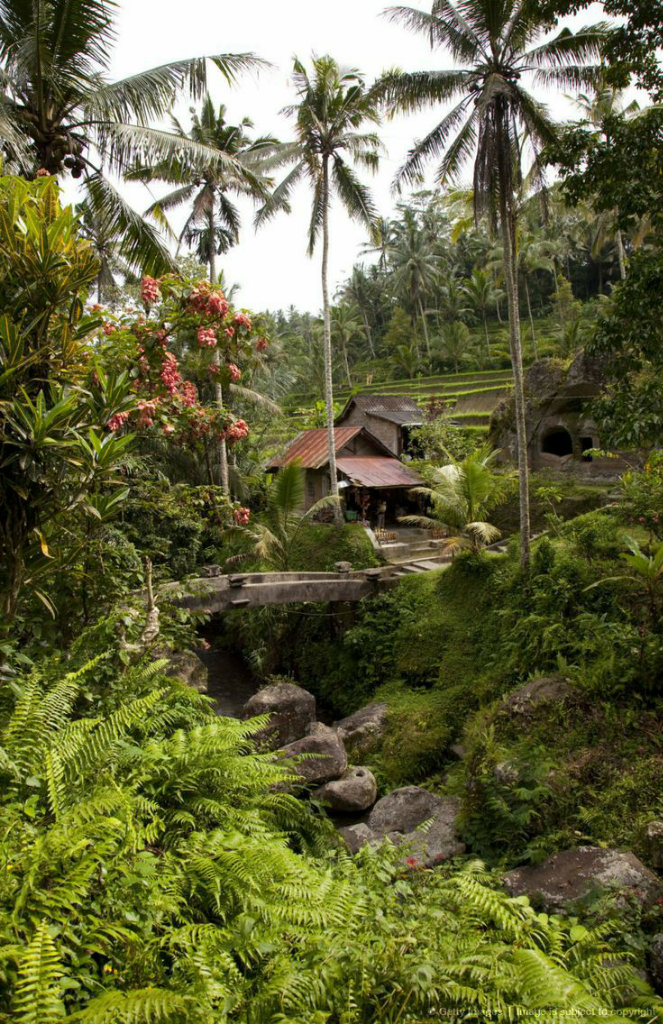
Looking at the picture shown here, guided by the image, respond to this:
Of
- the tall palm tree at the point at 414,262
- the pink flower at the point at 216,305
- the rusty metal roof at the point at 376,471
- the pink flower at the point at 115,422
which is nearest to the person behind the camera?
the pink flower at the point at 115,422

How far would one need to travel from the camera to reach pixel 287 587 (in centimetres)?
1294

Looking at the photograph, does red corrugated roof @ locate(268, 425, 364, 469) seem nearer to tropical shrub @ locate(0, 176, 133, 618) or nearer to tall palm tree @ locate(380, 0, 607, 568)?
tall palm tree @ locate(380, 0, 607, 568)

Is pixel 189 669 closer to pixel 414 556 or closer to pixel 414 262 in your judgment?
pixel 414 556

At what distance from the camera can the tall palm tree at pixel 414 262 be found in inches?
1670

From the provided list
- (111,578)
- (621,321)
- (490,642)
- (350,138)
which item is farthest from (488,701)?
(350,138)

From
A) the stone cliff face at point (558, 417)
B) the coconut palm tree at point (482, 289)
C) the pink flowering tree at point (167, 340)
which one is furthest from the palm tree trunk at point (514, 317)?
the coconut palm tree at point (482, 289)

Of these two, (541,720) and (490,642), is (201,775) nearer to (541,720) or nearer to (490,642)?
(541,720)

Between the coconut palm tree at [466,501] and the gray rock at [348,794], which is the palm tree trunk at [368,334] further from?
the gray rock at [348,794]

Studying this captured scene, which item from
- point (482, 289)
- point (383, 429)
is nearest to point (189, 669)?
point (383, 429)

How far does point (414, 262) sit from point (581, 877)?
42.5m

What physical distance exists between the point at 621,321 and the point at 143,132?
252 inches

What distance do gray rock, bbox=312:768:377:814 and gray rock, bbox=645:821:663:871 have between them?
4537mm

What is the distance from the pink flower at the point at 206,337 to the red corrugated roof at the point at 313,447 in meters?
12.9

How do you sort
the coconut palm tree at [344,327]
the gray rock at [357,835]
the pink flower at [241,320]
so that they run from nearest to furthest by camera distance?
the pink flower at [241,320], the gray rock at [357,835], the coconut palm tree at [344,327]
